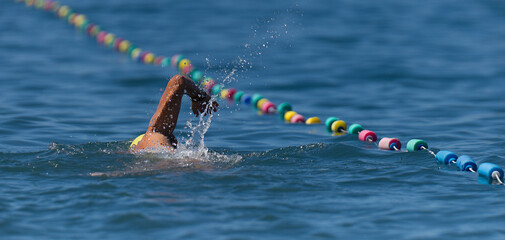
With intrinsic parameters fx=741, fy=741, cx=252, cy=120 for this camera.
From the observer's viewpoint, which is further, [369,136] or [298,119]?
[298,119]

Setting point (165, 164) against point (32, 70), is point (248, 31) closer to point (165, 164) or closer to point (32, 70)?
point (32, 70)

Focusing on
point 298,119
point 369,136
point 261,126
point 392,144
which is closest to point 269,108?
point 298,119

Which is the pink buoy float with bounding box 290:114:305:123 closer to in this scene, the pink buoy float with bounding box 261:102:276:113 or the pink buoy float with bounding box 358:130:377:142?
the pink buoy float with bounding box 261:102:276:113

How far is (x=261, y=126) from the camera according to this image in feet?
39.8

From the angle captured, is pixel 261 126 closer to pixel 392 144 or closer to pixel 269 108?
pixel 269 108

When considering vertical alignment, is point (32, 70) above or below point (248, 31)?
below

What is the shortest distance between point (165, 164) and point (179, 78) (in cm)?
103

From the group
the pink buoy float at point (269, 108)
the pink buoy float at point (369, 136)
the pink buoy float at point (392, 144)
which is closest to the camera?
the pink buoy float at point (392, 144)

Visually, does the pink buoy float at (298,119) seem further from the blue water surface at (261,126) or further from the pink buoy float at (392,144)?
the pink buoy float at (392,144)

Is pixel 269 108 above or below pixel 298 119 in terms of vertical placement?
above

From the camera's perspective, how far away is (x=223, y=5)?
90.5ft

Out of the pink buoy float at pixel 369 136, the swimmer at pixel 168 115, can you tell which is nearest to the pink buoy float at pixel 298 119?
the pink buoy float at pixel 369 136

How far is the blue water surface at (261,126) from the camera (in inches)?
264

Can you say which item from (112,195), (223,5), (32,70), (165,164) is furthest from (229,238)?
(223,5)
